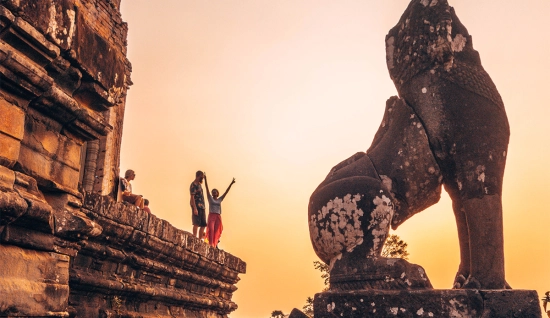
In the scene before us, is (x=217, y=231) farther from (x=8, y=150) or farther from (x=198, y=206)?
(x=8, y=150)

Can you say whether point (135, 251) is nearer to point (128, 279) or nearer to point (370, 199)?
point (128, 279)

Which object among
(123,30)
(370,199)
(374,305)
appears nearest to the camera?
(374,305)

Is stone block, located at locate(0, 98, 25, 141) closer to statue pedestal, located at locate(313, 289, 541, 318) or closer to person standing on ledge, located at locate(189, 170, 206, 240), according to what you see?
statue pedestal, located at locate(313, 289, 541, 318)

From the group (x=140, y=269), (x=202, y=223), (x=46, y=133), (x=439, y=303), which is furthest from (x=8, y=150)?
(x=202, y=223)

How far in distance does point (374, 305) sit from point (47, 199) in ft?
7.17

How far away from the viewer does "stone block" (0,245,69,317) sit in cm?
193

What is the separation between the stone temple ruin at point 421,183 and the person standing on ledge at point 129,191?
13.7 ft

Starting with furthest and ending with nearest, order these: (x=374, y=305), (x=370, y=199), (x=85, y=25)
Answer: (x=370, y=199)
(x=374, y=305)
(x=85, y=25)

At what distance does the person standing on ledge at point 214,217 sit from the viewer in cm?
886

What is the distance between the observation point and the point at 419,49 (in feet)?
14.3

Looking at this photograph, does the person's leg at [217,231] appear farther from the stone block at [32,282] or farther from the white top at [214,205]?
the stone block at [32,282]

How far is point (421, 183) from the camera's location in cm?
414

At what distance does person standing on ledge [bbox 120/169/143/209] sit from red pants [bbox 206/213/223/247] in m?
1.27

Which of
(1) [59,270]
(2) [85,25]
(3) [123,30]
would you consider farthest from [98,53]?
(3) [123,30]
